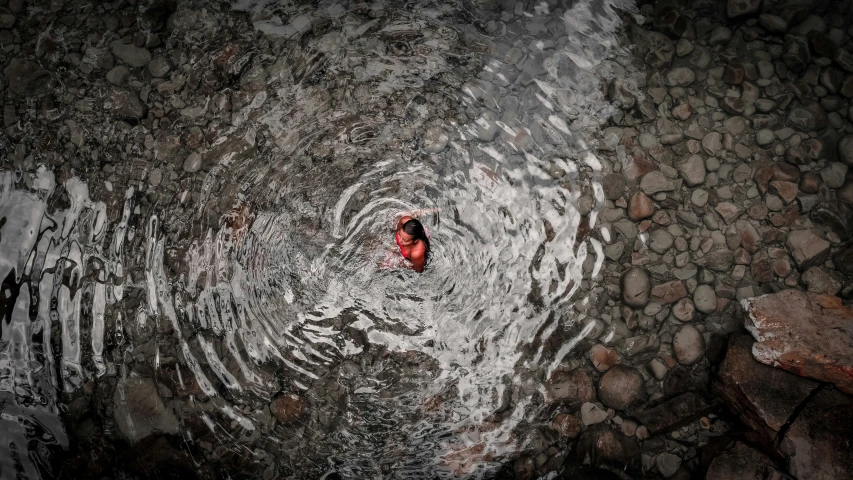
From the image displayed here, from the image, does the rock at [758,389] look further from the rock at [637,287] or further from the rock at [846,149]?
the rock at [846,149]

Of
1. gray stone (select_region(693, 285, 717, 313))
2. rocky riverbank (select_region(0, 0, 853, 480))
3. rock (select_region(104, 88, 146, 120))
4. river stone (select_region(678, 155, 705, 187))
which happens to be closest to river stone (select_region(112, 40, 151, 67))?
rocky riverbank (select_region(0, 0, 853, 480))

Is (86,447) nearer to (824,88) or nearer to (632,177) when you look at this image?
(632,177)

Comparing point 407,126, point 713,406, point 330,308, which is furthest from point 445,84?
point 713,406

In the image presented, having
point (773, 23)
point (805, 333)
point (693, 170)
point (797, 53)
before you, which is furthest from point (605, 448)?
point (773, 23)

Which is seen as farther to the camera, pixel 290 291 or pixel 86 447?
pixel 290 291

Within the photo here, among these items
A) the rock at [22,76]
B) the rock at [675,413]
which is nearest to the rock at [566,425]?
the rock at [675,413]

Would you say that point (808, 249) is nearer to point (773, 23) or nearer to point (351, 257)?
point (773, 23)
